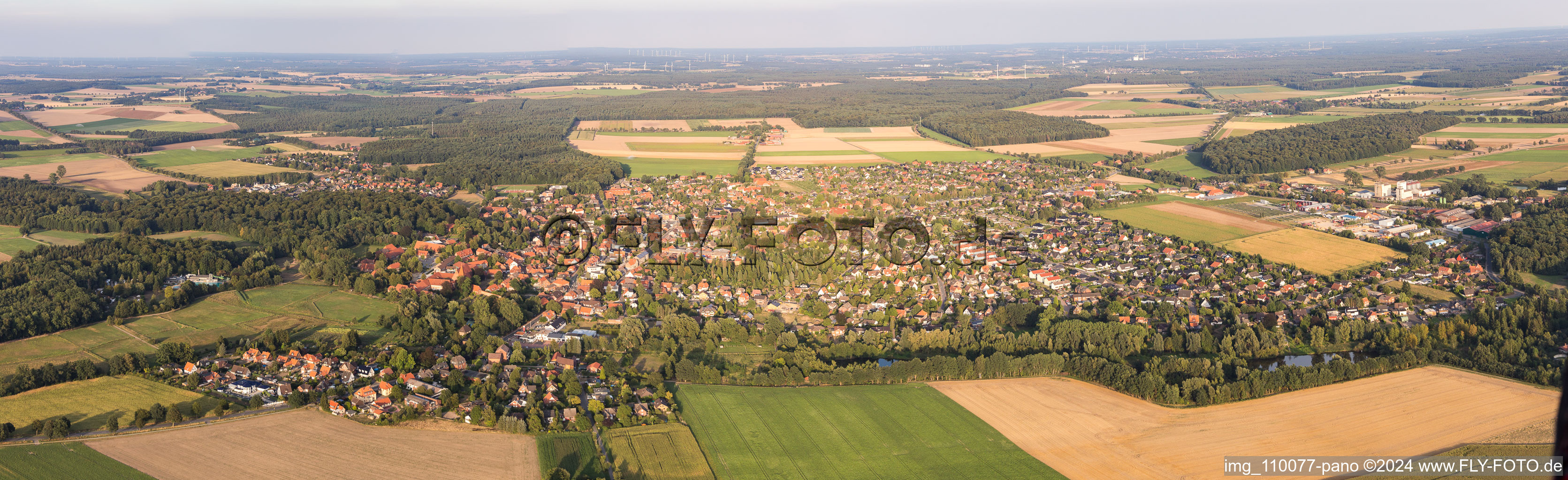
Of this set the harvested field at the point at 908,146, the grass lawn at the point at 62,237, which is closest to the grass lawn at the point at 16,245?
the grass lawn at the point at 62,237

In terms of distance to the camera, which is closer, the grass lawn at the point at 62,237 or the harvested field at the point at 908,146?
the grass lawn at the point at 62,237

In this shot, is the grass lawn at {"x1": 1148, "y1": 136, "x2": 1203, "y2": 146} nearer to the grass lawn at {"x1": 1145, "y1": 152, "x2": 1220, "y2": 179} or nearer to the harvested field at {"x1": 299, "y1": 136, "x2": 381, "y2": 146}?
the grass lawn at {"x1": 1145, "y1": 152, "x2": 1220, "y2": 179}

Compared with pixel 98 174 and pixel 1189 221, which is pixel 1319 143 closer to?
pixel 1189 221

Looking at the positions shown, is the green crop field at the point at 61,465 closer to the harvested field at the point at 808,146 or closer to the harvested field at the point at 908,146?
the harvested field at the point at 808,146

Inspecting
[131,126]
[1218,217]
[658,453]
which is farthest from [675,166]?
[131,126]

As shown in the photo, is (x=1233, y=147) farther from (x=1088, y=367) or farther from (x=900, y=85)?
(x=900, y=85)
